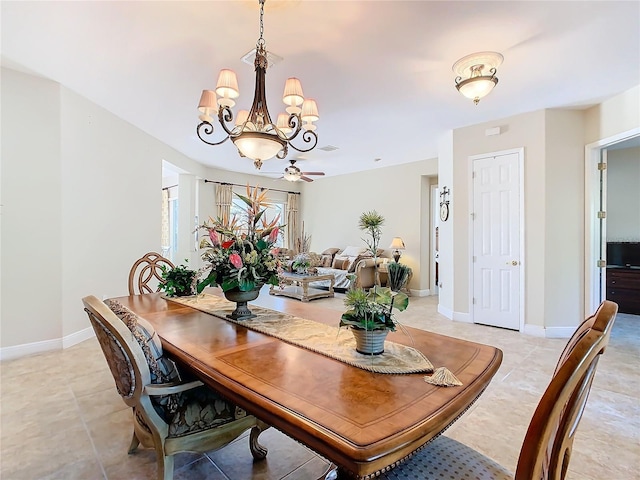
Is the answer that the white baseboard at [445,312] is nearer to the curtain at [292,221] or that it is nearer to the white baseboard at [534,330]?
the white baseboard at [534,330]

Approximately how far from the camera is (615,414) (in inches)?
90.5

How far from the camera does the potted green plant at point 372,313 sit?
121 cm

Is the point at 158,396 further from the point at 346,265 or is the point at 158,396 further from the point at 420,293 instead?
the point at 420,293

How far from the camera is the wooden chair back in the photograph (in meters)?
0.74

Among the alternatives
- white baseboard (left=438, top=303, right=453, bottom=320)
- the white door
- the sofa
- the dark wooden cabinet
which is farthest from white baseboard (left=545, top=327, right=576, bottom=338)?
the sofa

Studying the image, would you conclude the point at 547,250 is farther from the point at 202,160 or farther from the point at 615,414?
the point at 202,160

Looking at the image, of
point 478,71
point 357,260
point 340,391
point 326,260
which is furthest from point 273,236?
point 326,260

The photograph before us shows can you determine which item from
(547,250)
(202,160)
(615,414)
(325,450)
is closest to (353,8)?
(325,450)

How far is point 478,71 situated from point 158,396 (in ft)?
11.0

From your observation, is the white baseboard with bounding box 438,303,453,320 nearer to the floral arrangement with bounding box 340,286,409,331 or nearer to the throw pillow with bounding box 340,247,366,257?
the throw pillow with bounding box 340,247,366,257

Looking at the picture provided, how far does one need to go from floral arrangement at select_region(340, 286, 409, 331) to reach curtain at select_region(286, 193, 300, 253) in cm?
812

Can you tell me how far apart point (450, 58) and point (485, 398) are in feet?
9.30

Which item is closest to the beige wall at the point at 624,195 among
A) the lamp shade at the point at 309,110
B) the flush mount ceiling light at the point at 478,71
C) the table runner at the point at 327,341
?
the flush mount ceiling light at the point at 478,71

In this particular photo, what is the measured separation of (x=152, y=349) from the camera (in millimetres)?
1367
